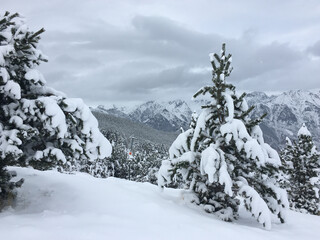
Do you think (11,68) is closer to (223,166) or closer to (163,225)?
(163,225)

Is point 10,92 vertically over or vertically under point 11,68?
under

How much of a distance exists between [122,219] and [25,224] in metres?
1.75

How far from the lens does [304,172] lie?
24094mm

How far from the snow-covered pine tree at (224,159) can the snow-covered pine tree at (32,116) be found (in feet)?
8.68

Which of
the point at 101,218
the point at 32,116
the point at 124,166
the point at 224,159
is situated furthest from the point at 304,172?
the point at 124,166

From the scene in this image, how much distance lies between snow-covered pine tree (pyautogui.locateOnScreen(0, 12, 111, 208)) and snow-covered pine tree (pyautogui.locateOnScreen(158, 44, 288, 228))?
104 inches

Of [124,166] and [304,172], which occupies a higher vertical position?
[304,172]

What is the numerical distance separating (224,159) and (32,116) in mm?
4831

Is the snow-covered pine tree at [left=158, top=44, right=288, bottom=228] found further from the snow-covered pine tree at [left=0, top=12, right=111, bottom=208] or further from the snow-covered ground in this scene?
the snow-covered pine tree at [left=0, top=12, right=111, bottom=208]

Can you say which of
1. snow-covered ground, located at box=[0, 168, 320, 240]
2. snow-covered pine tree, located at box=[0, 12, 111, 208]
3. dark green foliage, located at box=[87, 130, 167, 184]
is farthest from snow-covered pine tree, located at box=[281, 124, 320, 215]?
dark green foliage, located at box=[87, 130, 167, 184]

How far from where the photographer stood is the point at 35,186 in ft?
23.8

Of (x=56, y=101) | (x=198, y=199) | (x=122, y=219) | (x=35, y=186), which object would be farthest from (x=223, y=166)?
(x=35, y=186)

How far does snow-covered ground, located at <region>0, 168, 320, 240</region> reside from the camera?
475 centimetres

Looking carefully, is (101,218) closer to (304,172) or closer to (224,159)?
(224,159)
